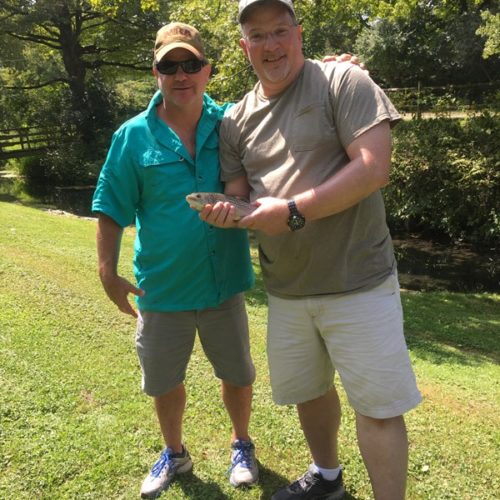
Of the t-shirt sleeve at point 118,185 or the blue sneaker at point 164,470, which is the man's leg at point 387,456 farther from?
the t-shirt sleeve at point 118,185

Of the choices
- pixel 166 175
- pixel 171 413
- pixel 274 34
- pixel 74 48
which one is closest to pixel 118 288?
pixel 166 175

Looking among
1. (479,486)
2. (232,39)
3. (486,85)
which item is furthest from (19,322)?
(486,85)

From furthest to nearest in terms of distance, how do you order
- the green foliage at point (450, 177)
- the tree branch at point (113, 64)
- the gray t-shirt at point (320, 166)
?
the tree branch at point (113, 64), the green foliage at point (450, 177), the gray t-shirt at point (320, 166)

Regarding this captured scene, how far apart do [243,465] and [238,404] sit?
332 mm

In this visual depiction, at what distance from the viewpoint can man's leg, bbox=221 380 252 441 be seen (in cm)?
303

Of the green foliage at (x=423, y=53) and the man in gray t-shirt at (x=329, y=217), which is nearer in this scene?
the man in gray t-shirt at (x=329, y=217)

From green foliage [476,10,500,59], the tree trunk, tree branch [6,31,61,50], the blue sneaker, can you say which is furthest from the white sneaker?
tree branch [6,31,61,50]

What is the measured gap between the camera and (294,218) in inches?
86.0

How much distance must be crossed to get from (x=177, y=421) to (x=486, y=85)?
21637 mm

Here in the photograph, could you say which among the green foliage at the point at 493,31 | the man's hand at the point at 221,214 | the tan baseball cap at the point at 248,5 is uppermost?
the green foliage at the point at 493,31

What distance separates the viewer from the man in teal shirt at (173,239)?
263 cm

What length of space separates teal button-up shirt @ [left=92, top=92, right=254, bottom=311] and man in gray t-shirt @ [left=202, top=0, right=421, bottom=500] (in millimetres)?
252

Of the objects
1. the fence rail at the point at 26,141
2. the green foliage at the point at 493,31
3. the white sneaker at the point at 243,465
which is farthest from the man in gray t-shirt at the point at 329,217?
the fence rail at the point at 26,141

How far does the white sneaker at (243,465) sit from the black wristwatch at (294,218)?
151 cm
